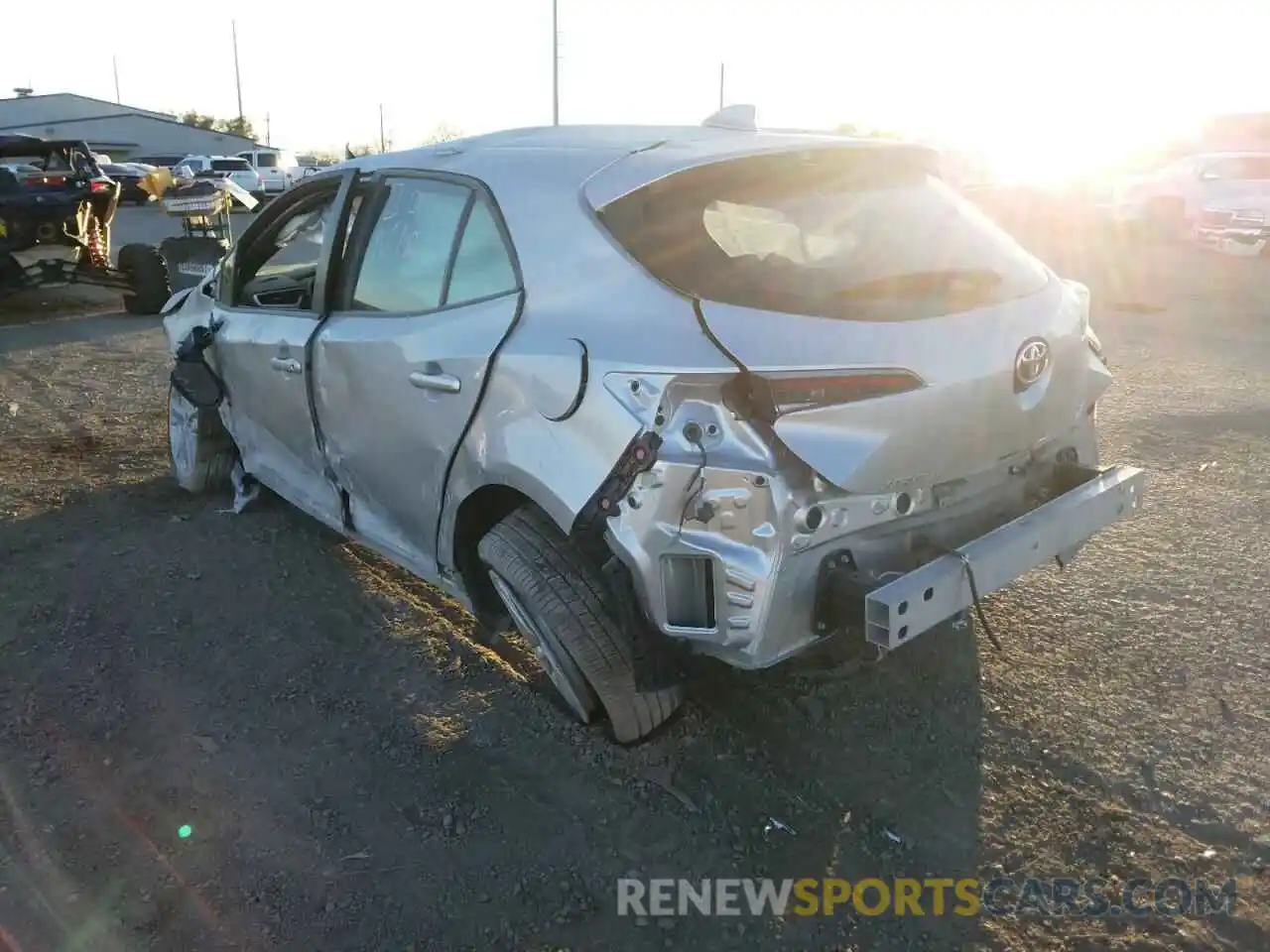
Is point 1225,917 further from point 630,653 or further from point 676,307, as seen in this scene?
point 676,307

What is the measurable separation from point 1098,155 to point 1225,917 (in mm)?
20779

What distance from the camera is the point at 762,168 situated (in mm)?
2850

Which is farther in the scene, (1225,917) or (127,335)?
(127,335)

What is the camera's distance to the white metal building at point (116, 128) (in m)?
52.1

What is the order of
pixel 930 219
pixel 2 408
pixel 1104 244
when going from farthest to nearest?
pixel 1104 244 → pixel 2 408 → pixel 930 219

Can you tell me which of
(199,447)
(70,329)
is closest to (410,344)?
(199,447)

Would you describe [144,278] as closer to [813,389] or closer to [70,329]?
[70,329]

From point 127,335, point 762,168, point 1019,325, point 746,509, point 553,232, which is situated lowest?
point 127,335

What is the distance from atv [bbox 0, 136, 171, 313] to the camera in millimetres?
11039

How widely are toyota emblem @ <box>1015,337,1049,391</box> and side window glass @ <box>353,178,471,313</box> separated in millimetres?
1710

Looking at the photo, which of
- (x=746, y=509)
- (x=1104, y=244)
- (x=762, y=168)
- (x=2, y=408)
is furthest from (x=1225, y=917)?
(x=1104, y=244)

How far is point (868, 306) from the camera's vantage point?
103 inches

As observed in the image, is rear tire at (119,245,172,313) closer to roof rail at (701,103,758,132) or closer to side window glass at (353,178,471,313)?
side window glass at (353,178,471,313)

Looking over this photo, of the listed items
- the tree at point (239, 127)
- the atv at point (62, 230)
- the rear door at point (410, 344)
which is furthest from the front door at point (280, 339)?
the tree at point (239, 127)
